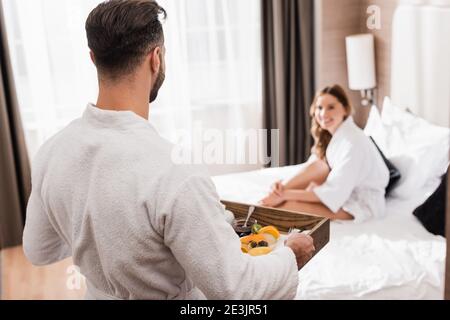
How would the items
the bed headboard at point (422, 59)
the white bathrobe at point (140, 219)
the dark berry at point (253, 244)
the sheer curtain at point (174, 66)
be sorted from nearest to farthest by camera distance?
1. the white bathrobe at point (140, 219)
2. the dark berry at point (253, 244)
3. the bed headboard at point (422, 59)
4. the sheer curtain at point (174, 66)

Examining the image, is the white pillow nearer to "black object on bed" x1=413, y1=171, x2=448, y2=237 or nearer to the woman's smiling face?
"black object on bed" x1=413, y1=171, x2=448, y2=237

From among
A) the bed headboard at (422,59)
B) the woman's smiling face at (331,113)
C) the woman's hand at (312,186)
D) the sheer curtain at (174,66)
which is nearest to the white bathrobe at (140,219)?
the woman's hand at (312,186)

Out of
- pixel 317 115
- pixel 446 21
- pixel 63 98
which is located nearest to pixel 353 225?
pixel 317 115

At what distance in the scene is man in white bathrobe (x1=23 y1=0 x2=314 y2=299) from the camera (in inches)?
40.8

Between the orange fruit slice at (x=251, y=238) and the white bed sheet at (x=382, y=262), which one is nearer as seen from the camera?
the orange fruit slice at (x=251, y=238)

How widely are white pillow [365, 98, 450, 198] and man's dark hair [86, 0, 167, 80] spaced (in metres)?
2.00

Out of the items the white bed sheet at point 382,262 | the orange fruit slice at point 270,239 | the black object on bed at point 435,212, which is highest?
the orange fruit slice at point 270,239

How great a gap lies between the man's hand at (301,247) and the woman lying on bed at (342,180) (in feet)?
4.63

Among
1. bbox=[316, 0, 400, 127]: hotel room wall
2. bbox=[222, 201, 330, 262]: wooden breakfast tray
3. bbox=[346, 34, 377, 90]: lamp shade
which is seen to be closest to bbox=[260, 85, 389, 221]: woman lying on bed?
bbox=[346, 34, 377, 90]: lamp shade

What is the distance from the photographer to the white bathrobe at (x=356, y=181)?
2.67m

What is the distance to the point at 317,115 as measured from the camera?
2938 millimetres

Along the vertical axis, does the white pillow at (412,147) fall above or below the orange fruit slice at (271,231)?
below

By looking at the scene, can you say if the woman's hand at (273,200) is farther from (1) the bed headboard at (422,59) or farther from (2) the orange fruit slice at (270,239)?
(2) the orange fruit slice at (270,239)
